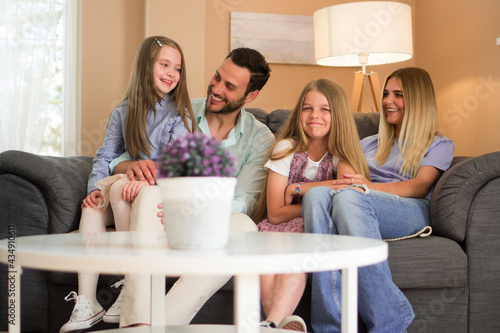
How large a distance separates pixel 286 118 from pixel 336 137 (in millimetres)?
501

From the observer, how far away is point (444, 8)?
381 cm

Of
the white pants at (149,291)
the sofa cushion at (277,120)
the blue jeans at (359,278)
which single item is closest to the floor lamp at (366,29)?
the sofa cushion at (277,120)

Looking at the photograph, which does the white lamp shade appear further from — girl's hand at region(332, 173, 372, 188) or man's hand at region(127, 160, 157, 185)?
man's hand at region(127, 160, 157, 185)

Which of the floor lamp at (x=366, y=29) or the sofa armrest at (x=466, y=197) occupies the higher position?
the floor lamp at (x=366, y=29)

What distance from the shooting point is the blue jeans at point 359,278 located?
1423 mm

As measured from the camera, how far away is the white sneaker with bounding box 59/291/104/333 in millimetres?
1334

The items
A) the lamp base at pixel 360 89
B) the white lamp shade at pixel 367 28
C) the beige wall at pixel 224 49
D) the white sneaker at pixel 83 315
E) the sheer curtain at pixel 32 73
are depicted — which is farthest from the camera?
the sheer curtain at pixel 32 73

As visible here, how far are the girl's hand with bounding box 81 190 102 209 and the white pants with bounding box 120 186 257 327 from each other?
13.3 inches

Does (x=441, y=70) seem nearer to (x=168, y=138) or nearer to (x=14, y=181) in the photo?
(x=168, y=138)

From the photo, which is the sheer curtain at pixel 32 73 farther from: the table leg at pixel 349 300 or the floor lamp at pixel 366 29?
the table leg at pixel 349 300

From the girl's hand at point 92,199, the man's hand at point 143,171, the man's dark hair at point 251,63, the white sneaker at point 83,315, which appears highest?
the man's dark hair at point 251,63

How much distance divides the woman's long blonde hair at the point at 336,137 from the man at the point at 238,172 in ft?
0.29

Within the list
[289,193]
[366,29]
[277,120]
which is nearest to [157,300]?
[289,193]

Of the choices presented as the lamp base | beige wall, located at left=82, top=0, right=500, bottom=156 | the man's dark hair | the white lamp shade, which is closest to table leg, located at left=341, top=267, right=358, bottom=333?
the man's dark hair
